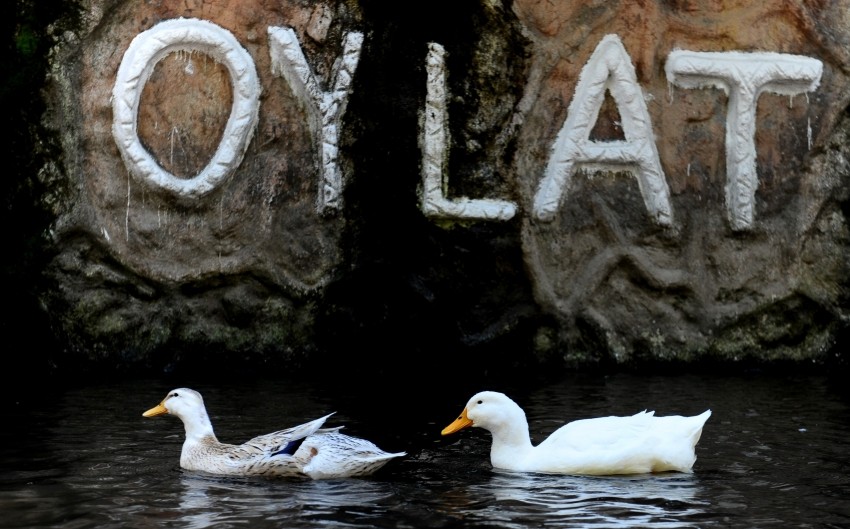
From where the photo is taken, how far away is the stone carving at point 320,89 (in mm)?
10406

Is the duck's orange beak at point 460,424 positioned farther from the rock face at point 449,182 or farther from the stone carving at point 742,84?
the stone carving at point 742,84

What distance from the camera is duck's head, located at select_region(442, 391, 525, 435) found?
741 centimetres

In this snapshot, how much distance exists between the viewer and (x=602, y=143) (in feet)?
35.4

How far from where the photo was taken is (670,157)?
10.9 meters

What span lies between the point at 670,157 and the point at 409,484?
488 cm

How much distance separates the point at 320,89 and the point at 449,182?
118 cm

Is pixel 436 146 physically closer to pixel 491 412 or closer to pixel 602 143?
pixel 602 143

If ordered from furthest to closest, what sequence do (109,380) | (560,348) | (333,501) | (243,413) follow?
(560,348), (109,380), (243,413), (333,501)

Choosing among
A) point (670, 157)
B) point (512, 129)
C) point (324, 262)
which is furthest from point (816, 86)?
point (324, 262)

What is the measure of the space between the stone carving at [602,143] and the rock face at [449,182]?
0.06 ft

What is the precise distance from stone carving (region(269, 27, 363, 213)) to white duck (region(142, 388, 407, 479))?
3.58m

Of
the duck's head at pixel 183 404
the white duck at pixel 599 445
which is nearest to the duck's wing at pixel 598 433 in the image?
the white duck at pixel 599 445

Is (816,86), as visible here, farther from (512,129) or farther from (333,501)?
(333,501)

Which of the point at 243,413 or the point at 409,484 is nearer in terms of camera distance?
the point at 409,484
